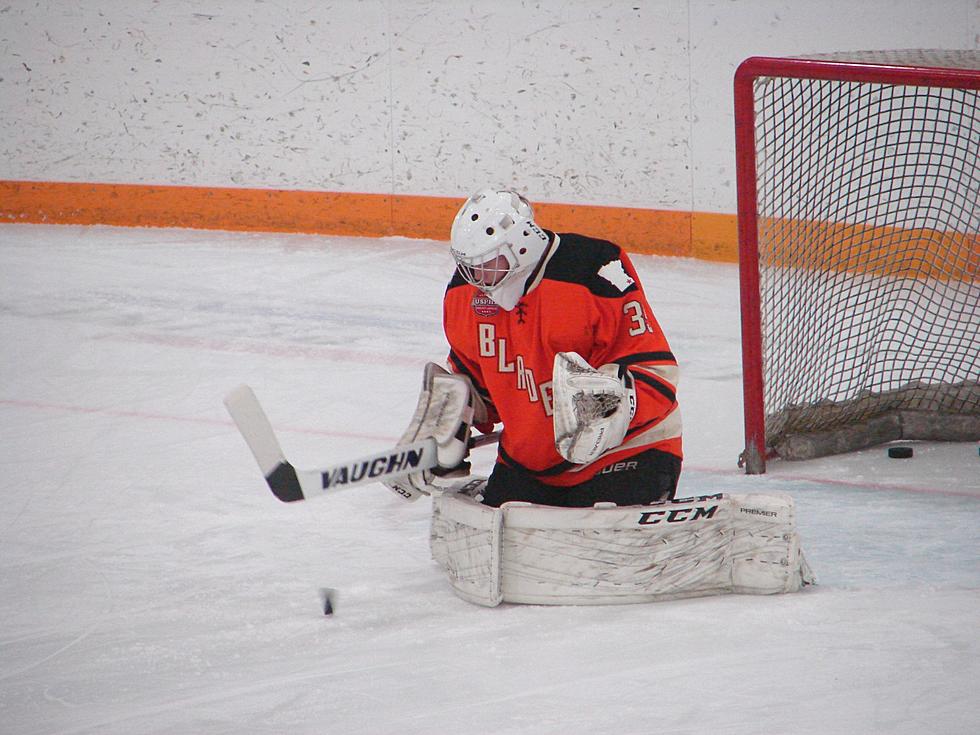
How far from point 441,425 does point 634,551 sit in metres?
0.49

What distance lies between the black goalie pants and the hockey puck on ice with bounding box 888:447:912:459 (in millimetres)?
1130

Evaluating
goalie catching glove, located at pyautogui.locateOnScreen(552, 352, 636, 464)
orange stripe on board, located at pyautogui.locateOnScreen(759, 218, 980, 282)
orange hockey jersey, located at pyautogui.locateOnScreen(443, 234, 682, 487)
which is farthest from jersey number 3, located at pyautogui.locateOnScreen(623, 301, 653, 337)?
orange stripe on board, located at pyautogui.locateOnScreen(759, 218, 980, 282)

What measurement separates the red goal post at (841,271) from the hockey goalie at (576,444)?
3.15 feet

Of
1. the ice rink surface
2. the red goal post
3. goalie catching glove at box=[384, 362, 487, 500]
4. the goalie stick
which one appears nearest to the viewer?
the ice rink surface

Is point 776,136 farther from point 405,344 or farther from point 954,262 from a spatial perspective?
point 405,344

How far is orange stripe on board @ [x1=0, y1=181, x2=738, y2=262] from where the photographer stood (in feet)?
20.0

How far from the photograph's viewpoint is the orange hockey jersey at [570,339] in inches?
97.7

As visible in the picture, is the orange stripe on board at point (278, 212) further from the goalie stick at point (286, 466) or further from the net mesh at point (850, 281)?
the goalie stick at point (286, 466)

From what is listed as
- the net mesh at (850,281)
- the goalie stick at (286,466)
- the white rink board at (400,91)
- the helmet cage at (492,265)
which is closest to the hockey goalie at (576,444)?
the helmet cage at (492,265)

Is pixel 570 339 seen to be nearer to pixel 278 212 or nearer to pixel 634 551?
pixel 634 551

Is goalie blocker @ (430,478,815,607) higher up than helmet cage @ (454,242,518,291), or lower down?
lower down

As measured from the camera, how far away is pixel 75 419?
3.91 m

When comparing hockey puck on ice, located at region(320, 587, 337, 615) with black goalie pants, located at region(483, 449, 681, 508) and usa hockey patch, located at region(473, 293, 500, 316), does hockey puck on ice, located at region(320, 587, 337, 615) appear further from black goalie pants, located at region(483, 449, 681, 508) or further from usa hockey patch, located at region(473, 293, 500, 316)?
usa hockey patch, located at region(473, 293, 500, 316)

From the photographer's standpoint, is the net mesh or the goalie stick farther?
the net mesh
